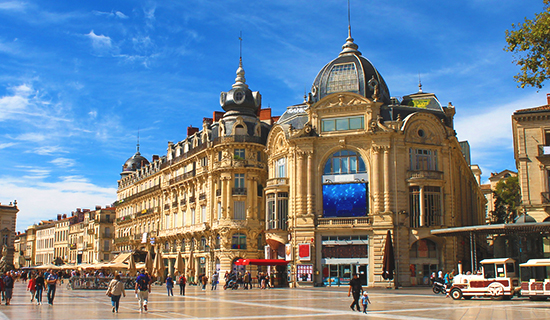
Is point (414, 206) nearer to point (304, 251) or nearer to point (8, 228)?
point (304, 251)

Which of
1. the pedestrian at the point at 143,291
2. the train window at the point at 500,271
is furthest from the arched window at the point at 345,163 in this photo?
the pedestrian at the point at 143,291

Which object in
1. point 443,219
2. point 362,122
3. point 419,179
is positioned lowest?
point 443,219

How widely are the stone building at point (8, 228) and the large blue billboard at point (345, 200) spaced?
243 ft

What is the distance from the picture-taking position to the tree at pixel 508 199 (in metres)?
63.7

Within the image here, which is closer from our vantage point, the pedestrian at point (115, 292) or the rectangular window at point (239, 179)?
the pedestrian at point (115, 292)

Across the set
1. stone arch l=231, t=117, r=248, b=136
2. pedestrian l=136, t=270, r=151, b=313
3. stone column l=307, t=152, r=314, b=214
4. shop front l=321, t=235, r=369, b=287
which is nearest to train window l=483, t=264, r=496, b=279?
shop front l=321, t=235, r=369, b=287

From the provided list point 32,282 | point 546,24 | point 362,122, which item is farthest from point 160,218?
point 546,24

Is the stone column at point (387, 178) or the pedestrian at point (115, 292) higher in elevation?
the stone column at point (387, 178)

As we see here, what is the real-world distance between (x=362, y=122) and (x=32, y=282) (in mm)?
27487

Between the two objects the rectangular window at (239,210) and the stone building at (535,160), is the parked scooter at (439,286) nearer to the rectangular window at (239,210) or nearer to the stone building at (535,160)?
the stone building at (535,160)

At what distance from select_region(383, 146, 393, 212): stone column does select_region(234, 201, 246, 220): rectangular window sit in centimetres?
1706

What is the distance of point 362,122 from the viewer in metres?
47.5

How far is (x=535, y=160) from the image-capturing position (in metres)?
43.8

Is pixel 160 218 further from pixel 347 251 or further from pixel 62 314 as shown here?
pixel 62 314
